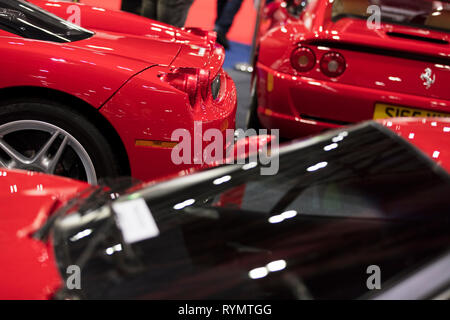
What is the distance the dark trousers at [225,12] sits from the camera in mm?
7652

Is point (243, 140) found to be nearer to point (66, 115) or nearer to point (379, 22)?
point (66, 115)

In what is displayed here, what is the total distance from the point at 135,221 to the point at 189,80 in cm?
126

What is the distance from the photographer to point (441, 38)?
11.6 ft

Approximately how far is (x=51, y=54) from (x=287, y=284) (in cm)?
171

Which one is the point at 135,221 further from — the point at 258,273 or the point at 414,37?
the point at 414,37

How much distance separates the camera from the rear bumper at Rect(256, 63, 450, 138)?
3.48 metres

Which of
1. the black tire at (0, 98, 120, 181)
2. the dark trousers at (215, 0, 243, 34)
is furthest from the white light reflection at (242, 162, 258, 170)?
the dark trousers at (215, 0, 243, 34)

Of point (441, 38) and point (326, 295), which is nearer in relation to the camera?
point (326, 295)

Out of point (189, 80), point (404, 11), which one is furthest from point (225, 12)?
point (189, 80)

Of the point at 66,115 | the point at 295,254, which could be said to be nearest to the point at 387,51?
the point at 66,115

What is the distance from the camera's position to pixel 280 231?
4.40 feet

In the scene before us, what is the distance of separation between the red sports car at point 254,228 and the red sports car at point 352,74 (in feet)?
5.98
